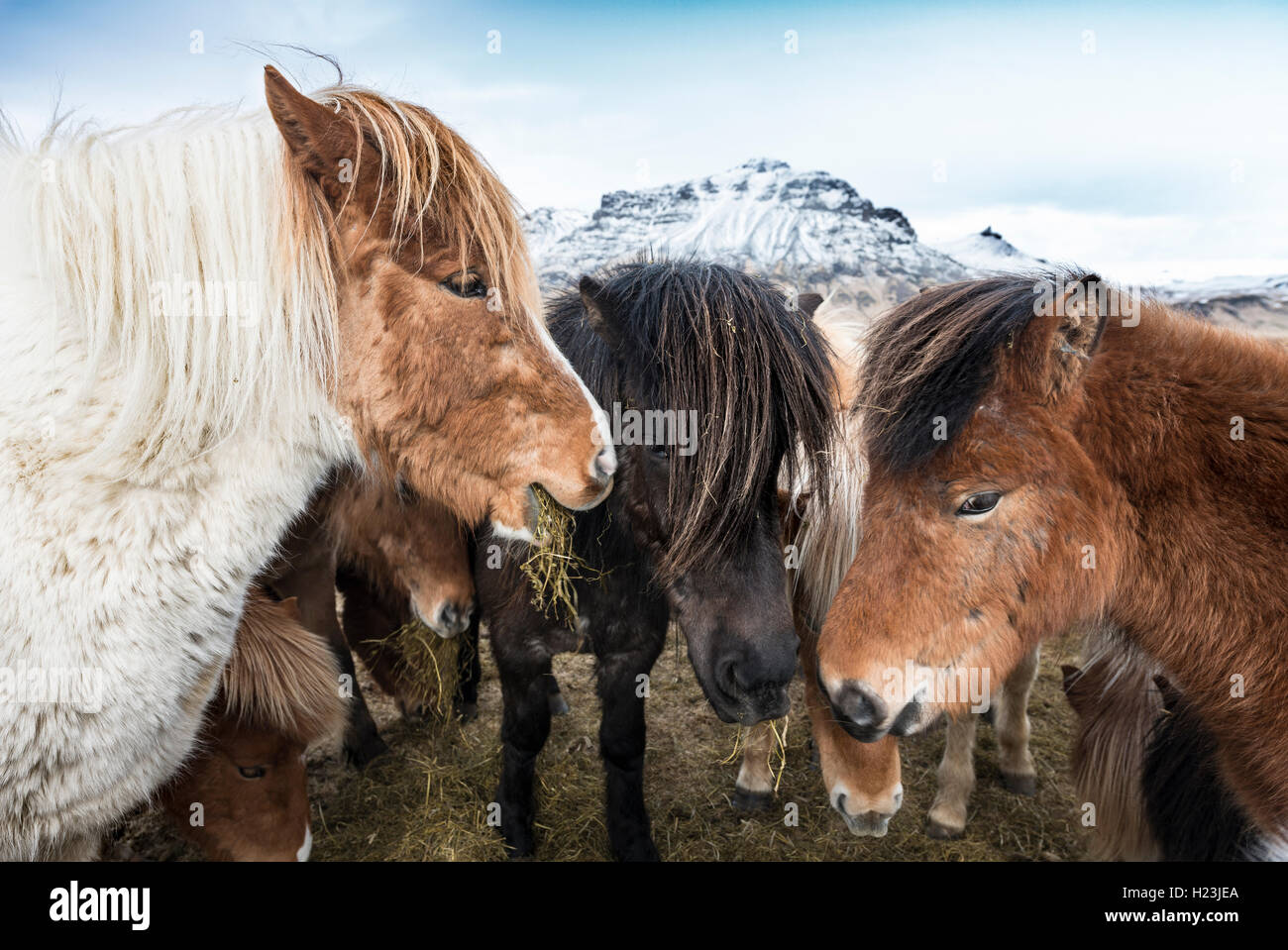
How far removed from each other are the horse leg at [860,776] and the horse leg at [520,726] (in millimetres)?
1421

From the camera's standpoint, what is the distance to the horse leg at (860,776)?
3.03 m

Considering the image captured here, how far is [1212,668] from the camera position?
226cm

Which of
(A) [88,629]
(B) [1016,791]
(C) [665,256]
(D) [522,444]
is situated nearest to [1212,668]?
(D) [522,444]

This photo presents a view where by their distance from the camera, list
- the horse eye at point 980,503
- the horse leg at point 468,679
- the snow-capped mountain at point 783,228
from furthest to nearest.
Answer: the snow-capped mountain at point 783,228, the horse leg at point 468,679, the horse eye at point 980,503

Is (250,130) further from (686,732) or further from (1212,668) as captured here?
(686,732)

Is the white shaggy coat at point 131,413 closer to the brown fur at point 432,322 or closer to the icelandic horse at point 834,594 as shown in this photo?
the brown fur at point 432,322

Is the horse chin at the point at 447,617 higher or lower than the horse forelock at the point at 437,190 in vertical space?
lower

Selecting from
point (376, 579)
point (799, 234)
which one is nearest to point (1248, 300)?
point (799, 234)

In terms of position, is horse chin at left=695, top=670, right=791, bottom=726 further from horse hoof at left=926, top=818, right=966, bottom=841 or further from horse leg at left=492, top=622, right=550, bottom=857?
horse hoof at left=926, top=818, right=966, bottom=841

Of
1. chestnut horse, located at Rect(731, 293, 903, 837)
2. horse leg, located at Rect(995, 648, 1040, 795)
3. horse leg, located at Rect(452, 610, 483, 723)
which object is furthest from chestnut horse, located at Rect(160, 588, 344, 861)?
horse leg, located at Rect(995, 648, 1040, 795)

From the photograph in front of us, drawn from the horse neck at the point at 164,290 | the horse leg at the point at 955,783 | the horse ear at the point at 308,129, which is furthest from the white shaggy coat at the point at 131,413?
the horse leg at the point at 955,783

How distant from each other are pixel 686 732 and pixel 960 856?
2025mm

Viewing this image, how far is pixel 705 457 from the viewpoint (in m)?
A: 2.62

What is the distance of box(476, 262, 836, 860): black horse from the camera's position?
258 centimetres
